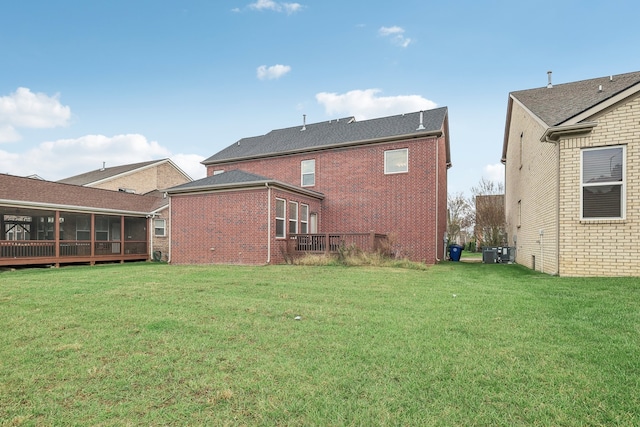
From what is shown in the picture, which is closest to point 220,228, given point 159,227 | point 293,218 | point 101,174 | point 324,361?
point 293,218

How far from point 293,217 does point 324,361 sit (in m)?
12.4

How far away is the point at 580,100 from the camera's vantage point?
1025 centimetres

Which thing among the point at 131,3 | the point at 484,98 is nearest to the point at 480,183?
the point at 484,98

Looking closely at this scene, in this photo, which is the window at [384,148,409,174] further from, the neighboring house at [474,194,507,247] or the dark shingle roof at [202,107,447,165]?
the neighboring house at [474,194,507,247]

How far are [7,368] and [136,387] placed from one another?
54.3 inches

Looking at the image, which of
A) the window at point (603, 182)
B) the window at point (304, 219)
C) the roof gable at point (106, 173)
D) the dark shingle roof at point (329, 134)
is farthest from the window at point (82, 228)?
the window at point (603, 182)

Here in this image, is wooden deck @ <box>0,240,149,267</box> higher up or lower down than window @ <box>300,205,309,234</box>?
lower down

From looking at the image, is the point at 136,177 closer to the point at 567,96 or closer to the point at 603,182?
the point at 567,96

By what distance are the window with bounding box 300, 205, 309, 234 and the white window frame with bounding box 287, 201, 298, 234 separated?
46cm

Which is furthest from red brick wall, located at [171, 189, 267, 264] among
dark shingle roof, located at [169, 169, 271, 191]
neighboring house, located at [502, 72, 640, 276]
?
neighboring house, located at [502, 72, 640, 276]

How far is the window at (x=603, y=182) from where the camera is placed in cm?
777

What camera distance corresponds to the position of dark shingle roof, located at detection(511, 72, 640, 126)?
940cm

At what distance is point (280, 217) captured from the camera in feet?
46.7

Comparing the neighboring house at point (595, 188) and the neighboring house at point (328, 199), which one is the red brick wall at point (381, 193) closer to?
the neighboring house at point (328, 199)
